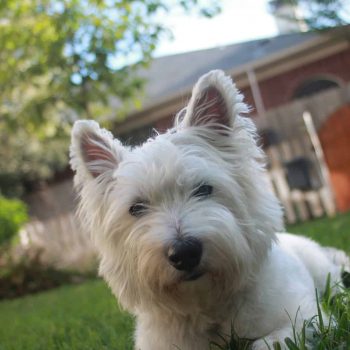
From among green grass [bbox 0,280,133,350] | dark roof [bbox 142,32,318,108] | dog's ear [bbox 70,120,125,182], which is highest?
dark roof [bbox 142,32,318,108]

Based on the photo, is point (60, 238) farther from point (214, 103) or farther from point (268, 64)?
point (268, 64)

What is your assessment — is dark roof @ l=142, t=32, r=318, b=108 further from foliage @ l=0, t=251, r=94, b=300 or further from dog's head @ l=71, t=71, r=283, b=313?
dog's head @ l=71, t=71, r=283, b=313

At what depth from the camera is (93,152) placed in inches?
127

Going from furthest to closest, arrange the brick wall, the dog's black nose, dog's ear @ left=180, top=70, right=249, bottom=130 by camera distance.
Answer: the brick wall
dog's ear @ left=180, top=70, right=249, bottom=130
the dog's black nose

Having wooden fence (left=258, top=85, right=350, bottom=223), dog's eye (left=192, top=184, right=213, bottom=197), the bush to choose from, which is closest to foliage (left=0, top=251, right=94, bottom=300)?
the bush

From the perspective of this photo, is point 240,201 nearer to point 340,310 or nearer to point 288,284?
point 288,284

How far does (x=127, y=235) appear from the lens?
2896mm

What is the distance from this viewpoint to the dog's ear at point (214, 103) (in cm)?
304

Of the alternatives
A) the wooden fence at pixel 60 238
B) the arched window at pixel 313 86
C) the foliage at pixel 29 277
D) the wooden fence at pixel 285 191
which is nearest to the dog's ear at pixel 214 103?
the wooden fence at pixel 285 191

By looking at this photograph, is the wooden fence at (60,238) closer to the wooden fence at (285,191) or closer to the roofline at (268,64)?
the wooden fence at (285,191)

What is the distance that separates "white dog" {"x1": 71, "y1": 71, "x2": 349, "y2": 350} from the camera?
2576 millimetres

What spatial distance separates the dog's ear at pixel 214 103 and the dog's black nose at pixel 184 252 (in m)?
0.88

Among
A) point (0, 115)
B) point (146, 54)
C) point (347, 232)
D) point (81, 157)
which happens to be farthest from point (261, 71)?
point (81, 157)

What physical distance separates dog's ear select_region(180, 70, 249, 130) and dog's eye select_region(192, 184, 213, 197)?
1.46 feet
